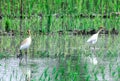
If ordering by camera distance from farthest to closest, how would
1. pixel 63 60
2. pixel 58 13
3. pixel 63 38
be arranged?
pixel 58 13 < pixel 63 38 < pixel 63 60

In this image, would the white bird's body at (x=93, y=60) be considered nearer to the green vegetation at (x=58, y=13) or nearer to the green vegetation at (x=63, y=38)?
the green vegetation at (x=63, y=38)

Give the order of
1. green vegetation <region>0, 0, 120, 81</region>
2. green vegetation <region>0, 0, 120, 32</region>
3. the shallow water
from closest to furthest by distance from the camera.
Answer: the shallow water, green vegetation <region>0, 0, 120, 81</region>, green vegetation <region>0, 0, 120, 32</region>

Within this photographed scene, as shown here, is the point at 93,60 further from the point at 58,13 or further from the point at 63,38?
the point at 58,13

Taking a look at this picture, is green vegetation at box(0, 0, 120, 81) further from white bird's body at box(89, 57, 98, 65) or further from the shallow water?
white bird's body at box(89, 57, 98, 65)

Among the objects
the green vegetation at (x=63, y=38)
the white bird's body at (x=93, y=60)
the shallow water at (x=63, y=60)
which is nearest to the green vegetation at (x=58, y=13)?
the green vegetation at (x=63, y=38)

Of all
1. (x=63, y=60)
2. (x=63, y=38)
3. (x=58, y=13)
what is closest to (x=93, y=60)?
(x=63, y=60)

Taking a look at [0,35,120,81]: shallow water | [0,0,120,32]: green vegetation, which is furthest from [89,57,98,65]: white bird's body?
[0,0,120,32]: green vegetation

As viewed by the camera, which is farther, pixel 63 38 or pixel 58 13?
pixel 58 13

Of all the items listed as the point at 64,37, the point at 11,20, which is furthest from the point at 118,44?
the point at 11,20

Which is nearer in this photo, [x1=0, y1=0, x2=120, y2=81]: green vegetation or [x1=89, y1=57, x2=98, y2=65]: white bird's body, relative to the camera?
[x1=0, y1=0, x2=120, y2=81]: green vegetation

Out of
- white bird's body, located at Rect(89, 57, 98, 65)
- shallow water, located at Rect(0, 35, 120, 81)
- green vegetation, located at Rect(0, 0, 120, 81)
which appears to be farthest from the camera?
white bird's body, located at Rect(89, 57, 98, 65)

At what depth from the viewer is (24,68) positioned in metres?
11.5

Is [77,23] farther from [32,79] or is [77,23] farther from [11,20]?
[32,79]

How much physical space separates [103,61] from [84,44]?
2.79 m
